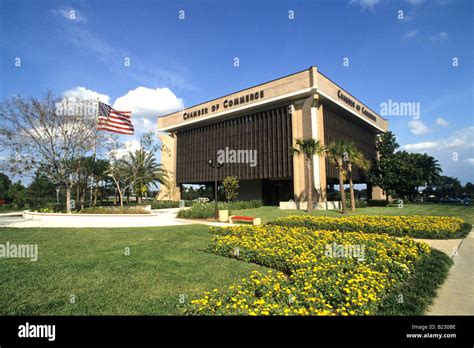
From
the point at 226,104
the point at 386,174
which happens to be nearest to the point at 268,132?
the point at 226,104

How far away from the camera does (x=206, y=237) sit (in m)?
11.1

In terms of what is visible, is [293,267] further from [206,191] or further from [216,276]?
[206,191]

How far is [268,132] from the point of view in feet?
122

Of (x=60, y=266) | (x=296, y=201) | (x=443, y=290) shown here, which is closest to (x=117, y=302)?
(x=60, y=266)

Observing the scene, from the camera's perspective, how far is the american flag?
23.2 m

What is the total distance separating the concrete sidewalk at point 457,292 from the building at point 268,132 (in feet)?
84.4

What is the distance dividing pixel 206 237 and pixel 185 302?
22.1 ft

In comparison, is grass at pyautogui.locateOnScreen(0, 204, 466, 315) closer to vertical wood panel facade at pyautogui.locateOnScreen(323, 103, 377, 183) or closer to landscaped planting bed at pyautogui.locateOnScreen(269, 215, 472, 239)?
landscaped planting bed at pyautogui.locateOnScreen(269, 215, 472, 239)

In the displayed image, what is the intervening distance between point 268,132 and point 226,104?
362 inches

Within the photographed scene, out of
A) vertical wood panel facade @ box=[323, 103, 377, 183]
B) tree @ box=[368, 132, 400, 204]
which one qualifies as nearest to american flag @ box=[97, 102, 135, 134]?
vertical wood panel facade @ box=[323, 103, 377, 183]

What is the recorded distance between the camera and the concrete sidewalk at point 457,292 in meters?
4.24

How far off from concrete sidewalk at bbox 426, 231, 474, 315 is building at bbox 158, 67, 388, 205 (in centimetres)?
2573
